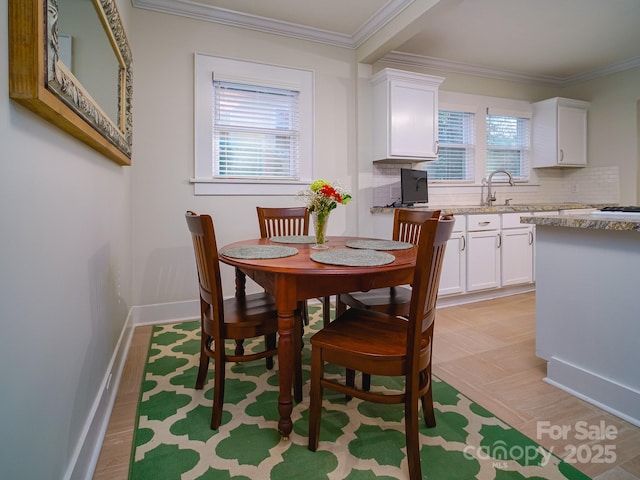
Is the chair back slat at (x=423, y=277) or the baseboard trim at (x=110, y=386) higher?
the chair back slat at (x=423, y=277)

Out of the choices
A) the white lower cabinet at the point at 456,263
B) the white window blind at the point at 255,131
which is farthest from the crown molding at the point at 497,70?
the white lower cabinet at the point at 456,263

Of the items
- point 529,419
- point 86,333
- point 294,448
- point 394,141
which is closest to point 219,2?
point 394,141

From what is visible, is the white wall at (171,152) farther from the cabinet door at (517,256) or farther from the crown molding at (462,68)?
the cabinet door at (517,256)

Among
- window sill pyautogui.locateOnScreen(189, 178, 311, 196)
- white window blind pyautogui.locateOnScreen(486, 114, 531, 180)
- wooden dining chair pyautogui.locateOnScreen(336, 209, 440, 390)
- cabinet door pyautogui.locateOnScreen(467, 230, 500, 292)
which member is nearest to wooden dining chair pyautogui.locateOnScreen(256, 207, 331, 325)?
window sill pyautogui.locateOnScreen(189, 178, 311, 196)

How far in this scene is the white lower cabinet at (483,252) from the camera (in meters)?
3.57

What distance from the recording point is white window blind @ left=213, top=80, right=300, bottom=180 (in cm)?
322

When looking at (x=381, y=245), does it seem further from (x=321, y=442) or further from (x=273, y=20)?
(x=273, y=20)

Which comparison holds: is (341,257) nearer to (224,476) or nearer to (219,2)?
(224,476)

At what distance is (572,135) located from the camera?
183 inches

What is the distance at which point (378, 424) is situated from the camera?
5.41ft

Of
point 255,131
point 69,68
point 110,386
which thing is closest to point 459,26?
point 255,131

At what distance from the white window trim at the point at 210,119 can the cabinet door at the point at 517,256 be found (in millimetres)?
2169

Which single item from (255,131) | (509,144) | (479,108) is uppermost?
(479,108)

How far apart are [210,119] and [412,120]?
1.94 metres
